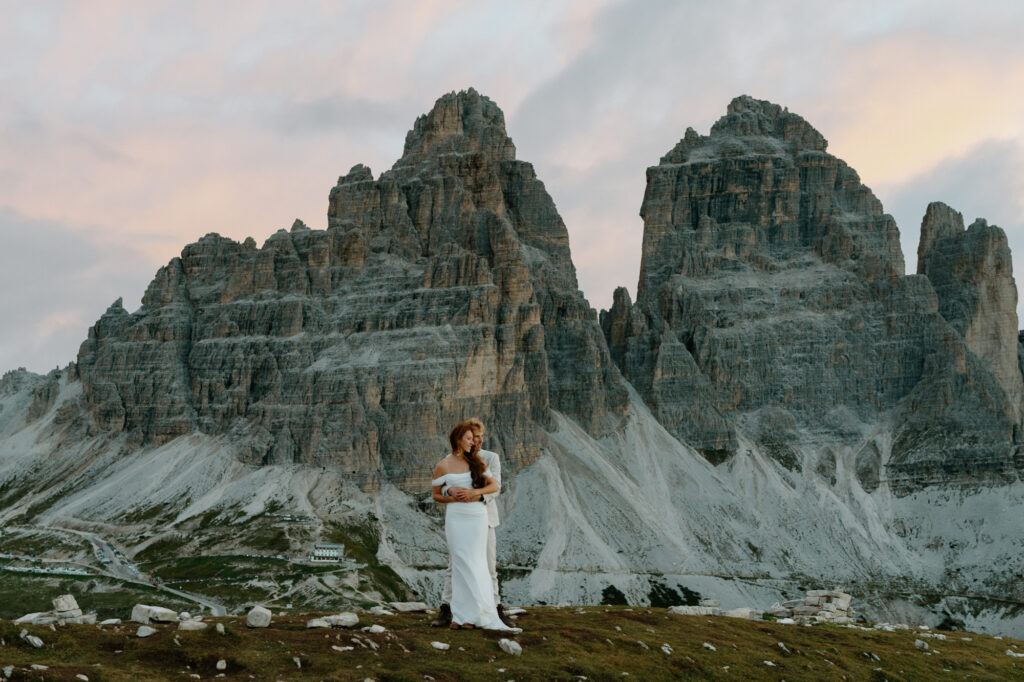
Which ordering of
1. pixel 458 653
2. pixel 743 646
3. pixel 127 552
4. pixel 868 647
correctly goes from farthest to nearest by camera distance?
pixel 127 552 < pixel 868 647 < pixel 743 646 < pixel 458 653

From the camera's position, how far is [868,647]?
4728 cm

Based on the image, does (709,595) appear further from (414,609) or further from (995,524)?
(414,609)

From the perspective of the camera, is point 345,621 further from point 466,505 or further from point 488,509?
point 488,509

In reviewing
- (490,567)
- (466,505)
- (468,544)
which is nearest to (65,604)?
(490,567)

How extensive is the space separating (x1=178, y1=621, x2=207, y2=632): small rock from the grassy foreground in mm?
512

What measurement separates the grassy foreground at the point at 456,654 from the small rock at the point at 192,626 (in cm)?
51

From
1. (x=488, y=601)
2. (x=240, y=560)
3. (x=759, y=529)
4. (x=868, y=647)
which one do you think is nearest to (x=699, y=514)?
(x=759, y=529)

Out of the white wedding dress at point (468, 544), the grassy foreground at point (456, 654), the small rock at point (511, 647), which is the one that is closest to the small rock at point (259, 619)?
the grassy foreground at point (456, 654)

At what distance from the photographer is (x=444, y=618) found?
3606cm

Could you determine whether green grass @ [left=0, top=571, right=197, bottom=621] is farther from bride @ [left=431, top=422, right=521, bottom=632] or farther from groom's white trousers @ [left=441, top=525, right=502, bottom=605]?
bride @ [left=431, top=422, right=521, bottom=632]

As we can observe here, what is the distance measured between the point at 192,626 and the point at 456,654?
9.57 metres

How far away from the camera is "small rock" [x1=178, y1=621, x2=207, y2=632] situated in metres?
34.5

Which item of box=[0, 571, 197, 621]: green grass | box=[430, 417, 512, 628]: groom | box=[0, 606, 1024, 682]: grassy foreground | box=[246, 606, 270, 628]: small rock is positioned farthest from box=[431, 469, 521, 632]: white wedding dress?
box=[0, 571, 197, 621]: green grass

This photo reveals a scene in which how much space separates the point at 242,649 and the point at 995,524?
642ft
